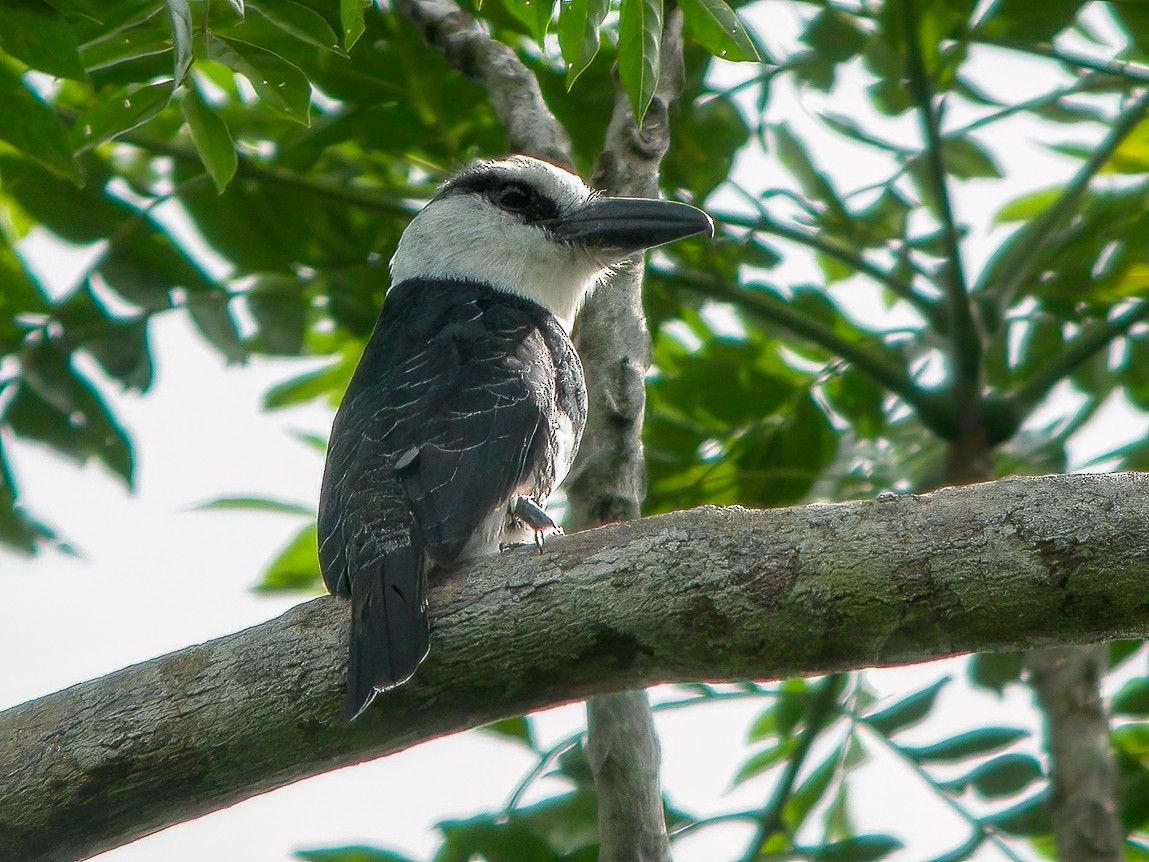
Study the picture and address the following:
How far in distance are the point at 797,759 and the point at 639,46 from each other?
1891 mm

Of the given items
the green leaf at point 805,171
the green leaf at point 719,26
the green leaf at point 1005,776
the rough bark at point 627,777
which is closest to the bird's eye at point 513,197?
the green leaf at point 805,171

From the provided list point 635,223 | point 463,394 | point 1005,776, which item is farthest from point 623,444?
point 1005,776

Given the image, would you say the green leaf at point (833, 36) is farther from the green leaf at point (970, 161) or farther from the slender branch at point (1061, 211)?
the slender branch at point (1061, 211)

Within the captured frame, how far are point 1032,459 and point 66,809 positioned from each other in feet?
9.44

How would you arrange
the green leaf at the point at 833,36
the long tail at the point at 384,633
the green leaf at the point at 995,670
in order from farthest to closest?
1. the green leaf at the point at 833,36
2. the green leaf at the point at 995,670
3. the long tail at the point at 384,633

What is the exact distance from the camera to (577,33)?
235 cm

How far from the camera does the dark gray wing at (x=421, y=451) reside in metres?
Result: 2.64

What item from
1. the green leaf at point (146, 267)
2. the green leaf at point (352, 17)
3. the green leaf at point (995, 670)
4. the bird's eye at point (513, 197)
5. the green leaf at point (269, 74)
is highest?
the bird's eye at point (513, 197)

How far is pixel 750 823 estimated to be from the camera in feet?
11.0

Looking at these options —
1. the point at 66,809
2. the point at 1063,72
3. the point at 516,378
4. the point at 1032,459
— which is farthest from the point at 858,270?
the point at 66,809

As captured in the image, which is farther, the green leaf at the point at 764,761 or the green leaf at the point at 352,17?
the green leaf at the point at 764,761

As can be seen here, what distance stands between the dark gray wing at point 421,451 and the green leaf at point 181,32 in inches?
38.2

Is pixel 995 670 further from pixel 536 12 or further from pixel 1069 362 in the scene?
pixel 536 12

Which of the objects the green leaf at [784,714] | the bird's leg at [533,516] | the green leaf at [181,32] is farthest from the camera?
the green leaf at [784,714]
